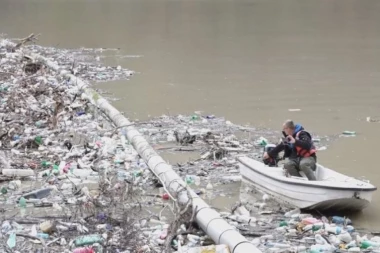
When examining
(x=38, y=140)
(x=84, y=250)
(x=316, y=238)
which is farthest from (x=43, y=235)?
(x=38, y=140)

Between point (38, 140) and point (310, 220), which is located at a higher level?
point (38, 140)

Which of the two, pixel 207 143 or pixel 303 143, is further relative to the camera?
pixel 207 143

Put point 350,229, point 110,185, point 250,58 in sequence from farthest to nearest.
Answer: point 250,58
point 110,185
point 350,229

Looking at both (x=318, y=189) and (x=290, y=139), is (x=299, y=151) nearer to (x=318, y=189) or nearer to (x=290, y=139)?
(x=290, y=139)

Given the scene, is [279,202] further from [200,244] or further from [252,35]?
[252,35]

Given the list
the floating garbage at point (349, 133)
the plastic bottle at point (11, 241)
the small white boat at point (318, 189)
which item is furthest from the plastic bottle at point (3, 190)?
the floating garbage at point (349, 133)

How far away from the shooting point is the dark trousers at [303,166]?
8.34m

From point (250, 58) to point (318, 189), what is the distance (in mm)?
14498

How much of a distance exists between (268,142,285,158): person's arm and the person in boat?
0.16m

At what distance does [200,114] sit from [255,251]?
7.54 m

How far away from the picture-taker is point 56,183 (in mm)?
8969

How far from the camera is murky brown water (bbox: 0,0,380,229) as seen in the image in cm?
1358

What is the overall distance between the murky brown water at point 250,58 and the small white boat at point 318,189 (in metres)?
0.44

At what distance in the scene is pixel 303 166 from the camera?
8.34 metres
